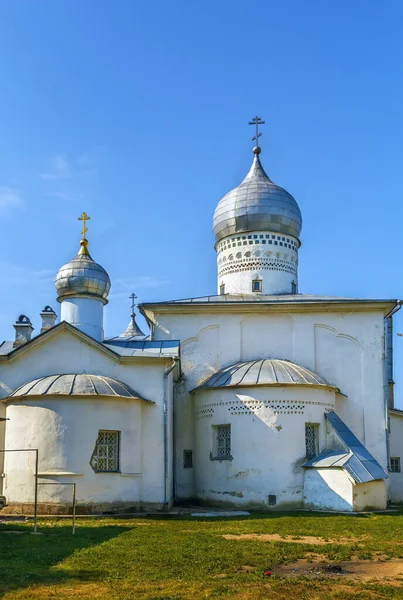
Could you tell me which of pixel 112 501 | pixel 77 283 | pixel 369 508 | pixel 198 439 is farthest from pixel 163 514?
pixel 77 283

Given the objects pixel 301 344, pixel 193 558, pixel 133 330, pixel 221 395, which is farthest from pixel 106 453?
pixel 133 330

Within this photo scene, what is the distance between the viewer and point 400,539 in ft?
38.0

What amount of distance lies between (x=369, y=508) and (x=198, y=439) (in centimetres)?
518

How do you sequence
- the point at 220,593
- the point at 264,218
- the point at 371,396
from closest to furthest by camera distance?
1. the point at 220,593
2. the point at 371,396
3. the point at 264,218

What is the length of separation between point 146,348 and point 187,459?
12.5 feet

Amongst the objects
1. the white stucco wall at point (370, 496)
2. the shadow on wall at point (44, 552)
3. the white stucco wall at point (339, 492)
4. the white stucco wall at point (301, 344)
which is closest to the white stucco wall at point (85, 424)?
the shadow on wall at point (44, 552)

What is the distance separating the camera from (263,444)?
59.6ft

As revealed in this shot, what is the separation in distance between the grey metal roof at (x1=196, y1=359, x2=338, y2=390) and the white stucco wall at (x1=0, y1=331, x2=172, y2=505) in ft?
7.49

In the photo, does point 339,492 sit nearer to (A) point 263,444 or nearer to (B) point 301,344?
(A) point 263,444

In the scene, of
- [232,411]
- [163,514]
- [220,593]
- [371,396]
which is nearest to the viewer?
[220,593]

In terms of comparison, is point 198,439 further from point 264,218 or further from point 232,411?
point 264,218

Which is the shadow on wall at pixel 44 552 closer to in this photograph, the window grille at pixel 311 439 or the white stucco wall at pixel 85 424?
the white stucco wall at pixel 85 424

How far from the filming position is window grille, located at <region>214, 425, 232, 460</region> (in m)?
18.8

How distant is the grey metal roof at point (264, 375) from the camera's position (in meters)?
18.5
